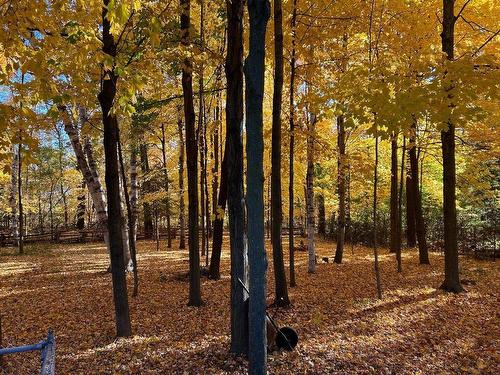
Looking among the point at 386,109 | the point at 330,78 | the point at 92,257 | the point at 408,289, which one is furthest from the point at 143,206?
the point at 386,109

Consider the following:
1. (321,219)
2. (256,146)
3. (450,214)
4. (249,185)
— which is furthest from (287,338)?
(321,219)

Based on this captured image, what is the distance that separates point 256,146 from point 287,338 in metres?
3.78

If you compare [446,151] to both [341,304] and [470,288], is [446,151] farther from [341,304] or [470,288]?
[341,304]

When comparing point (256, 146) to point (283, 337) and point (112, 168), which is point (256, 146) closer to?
point (112, 168)

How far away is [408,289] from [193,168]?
6759mm

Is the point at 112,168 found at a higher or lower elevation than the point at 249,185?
higher

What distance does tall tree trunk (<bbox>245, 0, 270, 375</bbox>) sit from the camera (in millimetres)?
3408

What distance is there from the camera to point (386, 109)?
232 inches

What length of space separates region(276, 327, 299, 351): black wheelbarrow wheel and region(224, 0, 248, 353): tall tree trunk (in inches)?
28.2

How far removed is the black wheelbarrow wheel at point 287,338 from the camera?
5906 millimetres

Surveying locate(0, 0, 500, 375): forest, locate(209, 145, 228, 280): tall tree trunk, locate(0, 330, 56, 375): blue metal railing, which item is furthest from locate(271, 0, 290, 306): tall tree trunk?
locate(0, 330, 56, 375): blue metal railing

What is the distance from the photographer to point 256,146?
3.51 m

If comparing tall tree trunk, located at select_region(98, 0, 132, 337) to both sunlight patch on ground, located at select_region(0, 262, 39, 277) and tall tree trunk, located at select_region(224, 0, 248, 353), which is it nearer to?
tall tree trunk, located at select_region(224, 0, 248, 353)

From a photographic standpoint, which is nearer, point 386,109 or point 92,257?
point 386,109
